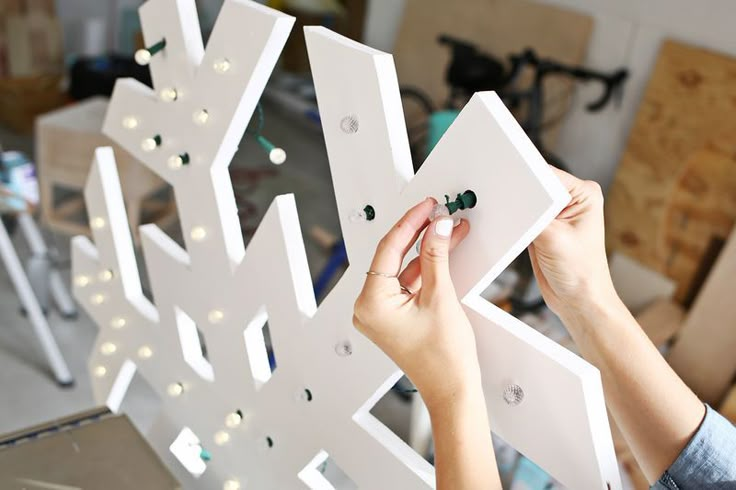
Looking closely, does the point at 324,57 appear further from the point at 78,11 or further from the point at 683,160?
the point at 78,11

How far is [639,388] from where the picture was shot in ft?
2.24

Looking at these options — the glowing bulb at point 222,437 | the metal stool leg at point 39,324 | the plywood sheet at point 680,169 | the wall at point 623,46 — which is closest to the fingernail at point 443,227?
the glowing bulb at point 222,437

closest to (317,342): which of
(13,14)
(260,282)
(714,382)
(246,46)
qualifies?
(260,282)

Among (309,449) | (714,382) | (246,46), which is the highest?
(246,46)

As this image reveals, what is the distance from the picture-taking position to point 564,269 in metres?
0.70

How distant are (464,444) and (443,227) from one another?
186 millimetres

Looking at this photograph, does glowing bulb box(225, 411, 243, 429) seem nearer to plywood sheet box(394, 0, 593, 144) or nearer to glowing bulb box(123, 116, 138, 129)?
glowing bulb box(123, 116, 138, 129)

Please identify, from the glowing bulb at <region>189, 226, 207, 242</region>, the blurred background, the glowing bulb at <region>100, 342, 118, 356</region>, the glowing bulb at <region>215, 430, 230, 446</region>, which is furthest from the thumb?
the blurred background

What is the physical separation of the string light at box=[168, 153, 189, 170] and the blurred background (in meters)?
1.07

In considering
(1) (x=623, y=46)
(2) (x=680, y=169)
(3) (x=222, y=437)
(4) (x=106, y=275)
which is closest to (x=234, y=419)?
(3) (x=222, y=437)

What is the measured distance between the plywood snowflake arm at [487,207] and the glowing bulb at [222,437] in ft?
1.26

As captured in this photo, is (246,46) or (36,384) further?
(36,384)

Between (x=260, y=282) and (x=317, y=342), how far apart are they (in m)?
0.11

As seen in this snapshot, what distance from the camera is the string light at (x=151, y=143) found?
934 millimetres
